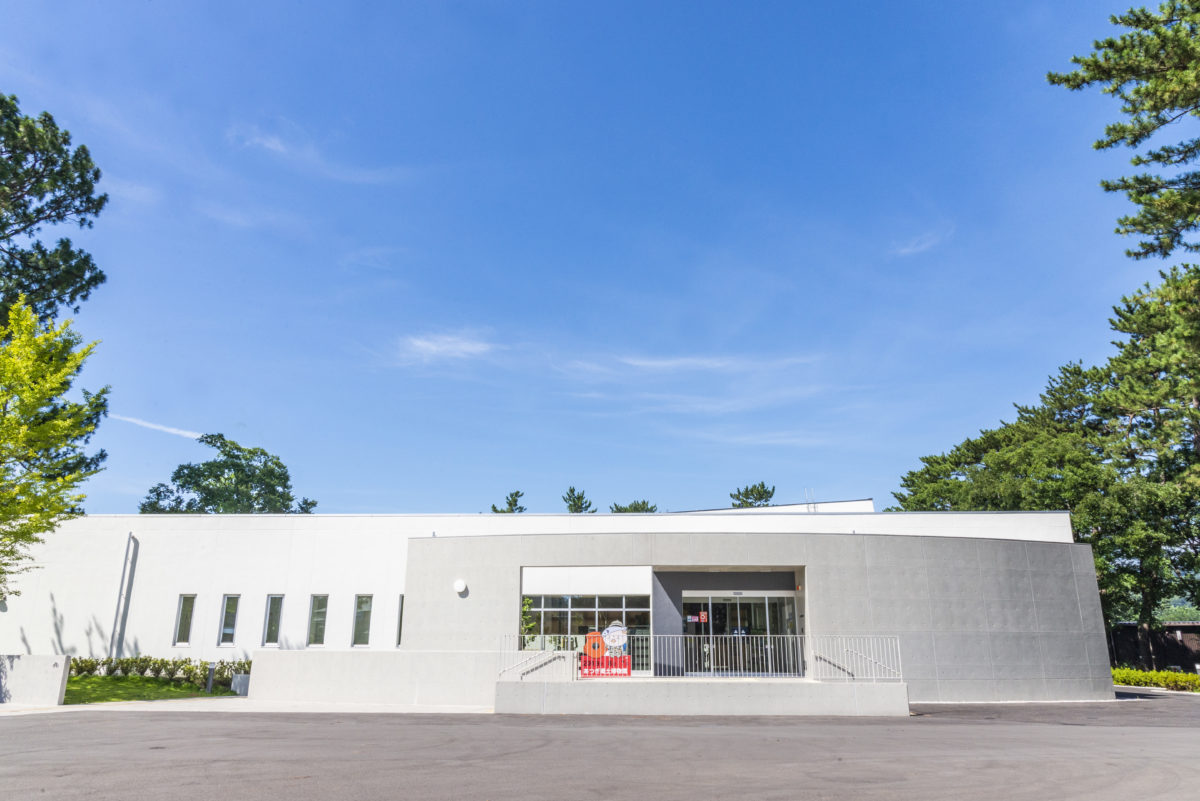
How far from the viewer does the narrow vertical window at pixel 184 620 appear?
83.0 ft

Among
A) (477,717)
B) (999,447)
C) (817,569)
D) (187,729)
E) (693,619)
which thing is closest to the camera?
(187,729)

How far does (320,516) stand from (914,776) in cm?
2194

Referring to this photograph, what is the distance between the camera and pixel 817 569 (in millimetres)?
20766

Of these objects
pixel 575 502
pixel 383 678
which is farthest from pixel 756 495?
pixel 383 678

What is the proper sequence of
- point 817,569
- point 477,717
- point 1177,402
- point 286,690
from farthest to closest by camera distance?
point 1177,402, point 817,569, point 286,690, point 477,717

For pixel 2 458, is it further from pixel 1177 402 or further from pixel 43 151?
pixel 1177 402

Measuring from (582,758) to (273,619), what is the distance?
1936cm

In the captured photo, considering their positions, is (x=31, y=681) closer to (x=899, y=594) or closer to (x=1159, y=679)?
(x=899, y=594)

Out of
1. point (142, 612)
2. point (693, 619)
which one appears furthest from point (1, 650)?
point (693, 619)

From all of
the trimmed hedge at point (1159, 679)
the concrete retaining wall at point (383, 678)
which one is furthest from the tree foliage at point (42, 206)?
the trimmed hedge at point (1159, 679)

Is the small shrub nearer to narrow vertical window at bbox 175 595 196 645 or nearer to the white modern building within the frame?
the white modern building

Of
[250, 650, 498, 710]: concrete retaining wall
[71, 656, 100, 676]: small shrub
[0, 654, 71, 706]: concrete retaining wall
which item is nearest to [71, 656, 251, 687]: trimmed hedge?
[71, 656, 100, 676]: small shrub

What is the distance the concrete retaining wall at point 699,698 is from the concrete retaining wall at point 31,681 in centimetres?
1054

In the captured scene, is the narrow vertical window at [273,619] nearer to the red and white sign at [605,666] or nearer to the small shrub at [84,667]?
the small shrub at [84,667]
